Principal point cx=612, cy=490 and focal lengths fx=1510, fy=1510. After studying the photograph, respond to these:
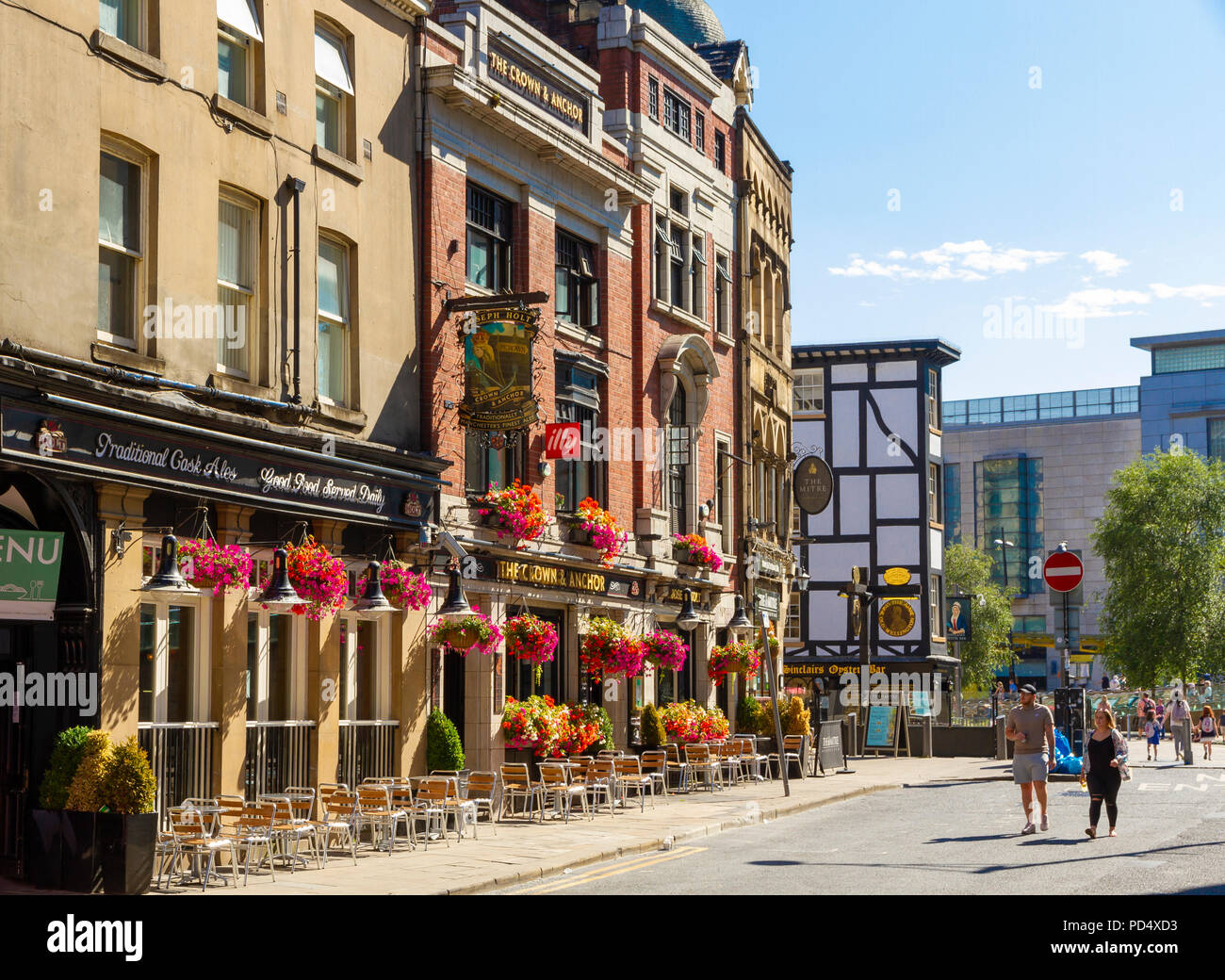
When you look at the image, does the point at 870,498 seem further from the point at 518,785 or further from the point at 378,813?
the point at 378,813

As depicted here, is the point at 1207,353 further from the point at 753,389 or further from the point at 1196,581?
the point at 753,389

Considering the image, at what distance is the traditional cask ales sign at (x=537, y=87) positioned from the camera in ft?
79.9

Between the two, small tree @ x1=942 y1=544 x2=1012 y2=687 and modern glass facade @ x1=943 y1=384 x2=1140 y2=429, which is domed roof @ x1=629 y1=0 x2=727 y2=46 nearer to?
small tree @ x1=942 y1=544 x2=1012 y2=687

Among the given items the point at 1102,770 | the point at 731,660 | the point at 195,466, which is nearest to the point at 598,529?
the point at 731,660

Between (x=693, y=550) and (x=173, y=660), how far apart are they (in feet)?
51.1

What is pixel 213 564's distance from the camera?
16625 mm

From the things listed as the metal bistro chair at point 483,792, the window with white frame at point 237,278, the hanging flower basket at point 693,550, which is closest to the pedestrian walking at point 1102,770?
the metal bistro chair at point 483,792

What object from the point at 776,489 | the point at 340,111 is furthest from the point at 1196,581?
the point at 340,111

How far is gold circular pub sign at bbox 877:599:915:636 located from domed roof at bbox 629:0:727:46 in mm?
28156

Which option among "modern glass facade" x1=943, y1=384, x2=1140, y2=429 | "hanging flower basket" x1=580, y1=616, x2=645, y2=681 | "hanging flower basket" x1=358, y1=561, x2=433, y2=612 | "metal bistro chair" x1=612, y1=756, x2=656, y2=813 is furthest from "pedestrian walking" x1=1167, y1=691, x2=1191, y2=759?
"modern glass facade" x1=943, y1=384, x2=1140, y2=429

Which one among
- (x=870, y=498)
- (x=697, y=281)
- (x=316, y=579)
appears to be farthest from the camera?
(x=870, y=498)

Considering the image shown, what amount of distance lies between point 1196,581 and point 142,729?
2012 inches

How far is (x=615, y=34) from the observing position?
3047 cm

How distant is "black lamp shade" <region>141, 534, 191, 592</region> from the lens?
15.0m
